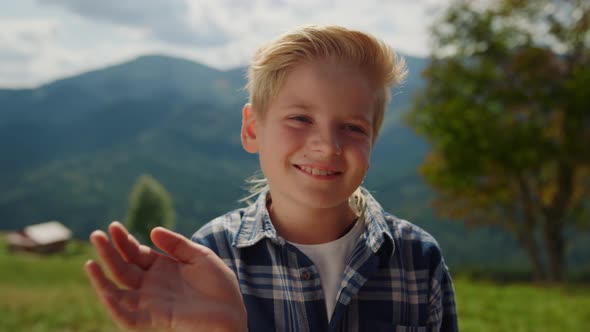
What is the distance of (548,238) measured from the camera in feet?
49.3

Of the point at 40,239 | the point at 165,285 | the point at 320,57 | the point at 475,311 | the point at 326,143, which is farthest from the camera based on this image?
the point at 40,239

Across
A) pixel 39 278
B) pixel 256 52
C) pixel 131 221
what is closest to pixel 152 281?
pixel 256 52

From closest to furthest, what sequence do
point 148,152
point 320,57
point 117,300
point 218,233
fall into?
point 117,300 < point 320,57 < point 218,233 < point 148,152

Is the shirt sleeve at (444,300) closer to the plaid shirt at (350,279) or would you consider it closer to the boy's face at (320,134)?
the plaid shirt at (350,279)

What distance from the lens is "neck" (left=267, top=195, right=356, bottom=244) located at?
225 cm

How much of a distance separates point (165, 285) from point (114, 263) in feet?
0.56

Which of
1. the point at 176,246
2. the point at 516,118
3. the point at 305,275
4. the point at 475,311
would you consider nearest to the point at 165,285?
the point at 176,246

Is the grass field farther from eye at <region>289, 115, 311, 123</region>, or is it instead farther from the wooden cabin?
the wooden cabin

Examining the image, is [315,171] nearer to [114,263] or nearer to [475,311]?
[114,263]

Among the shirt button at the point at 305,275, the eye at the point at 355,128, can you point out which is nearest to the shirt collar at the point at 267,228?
the shirt button at the point at 305,275

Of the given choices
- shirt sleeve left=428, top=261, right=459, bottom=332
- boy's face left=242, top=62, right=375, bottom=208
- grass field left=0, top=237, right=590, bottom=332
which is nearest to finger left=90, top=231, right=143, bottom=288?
boy's face left=242, top=62, right=375, bottom=208

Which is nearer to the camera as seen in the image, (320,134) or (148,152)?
(320,134)

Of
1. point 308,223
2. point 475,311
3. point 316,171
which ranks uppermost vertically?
point 316,171

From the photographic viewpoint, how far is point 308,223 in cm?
226
